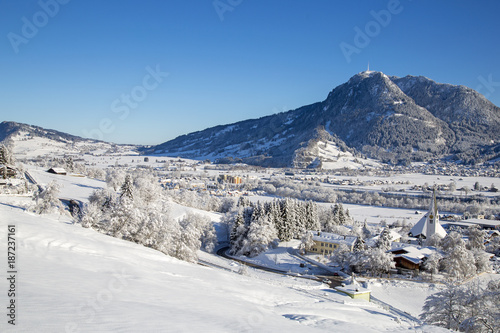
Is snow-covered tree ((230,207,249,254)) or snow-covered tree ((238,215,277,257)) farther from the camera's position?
snow-covered tree ((230,207,249,254))

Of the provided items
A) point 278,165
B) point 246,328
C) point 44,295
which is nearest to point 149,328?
point 246,328

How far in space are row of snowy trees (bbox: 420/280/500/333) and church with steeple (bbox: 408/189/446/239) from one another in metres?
32.7

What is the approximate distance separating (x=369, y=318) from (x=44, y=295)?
33.7ft

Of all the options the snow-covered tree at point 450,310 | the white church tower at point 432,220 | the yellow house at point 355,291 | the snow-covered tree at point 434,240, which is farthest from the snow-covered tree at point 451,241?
the snow-covered tree at point 450,310

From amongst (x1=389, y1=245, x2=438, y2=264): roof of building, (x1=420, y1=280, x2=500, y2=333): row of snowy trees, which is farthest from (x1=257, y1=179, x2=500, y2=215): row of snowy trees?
(x1=420, y1=280, x2=500, y2=333): row of snowy trees

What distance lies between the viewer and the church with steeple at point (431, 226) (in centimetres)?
4562

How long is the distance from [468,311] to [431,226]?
1451 inches

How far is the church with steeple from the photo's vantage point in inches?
1796

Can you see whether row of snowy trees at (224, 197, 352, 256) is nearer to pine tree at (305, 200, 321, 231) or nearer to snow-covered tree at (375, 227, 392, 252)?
pine tree at (305, 200, 321, 231)

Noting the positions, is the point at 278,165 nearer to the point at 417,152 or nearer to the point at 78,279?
the point at 417,152

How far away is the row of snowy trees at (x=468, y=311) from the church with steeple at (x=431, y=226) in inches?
1287

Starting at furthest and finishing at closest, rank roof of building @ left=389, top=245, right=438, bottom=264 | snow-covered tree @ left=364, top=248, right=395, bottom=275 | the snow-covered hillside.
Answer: the snow-covered hillside < roof of building @ left=389, top=245, right=438, bottom=264 < snow-covered tree @ left=364, top=248, right=395, bottom=275

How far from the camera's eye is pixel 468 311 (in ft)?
46.0

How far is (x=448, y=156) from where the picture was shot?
563ft
